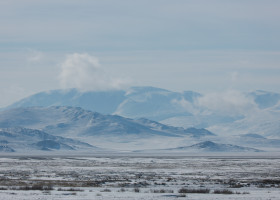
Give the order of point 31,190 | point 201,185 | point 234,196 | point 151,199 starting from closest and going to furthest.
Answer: point 151,199, point 234,196, point 31,190, point 201,185

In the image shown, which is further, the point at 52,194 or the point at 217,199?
the point at 52,194

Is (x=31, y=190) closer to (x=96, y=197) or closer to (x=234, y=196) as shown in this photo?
(x=96, y=197)

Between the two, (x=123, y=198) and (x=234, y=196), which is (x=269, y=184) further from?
(x=123, y=198)

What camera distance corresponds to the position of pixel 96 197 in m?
31.8

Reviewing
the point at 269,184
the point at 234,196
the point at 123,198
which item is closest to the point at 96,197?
the point at 123,198

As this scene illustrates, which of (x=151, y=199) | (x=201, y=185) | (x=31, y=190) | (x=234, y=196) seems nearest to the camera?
(x=151, y=199)

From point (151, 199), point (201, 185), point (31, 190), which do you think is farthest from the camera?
point (201, 185)

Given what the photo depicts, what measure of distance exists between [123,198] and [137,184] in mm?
12300

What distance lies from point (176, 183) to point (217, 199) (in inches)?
558

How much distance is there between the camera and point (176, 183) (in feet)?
149

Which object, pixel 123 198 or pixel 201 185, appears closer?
pixel 123 198

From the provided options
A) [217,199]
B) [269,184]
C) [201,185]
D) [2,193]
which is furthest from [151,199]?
[269,184]

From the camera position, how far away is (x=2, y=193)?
110 ft

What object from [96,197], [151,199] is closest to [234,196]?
[151,199]
